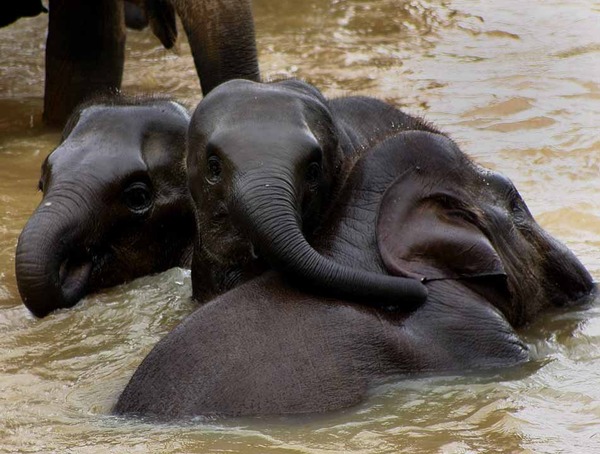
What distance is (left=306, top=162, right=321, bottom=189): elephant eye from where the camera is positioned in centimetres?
553

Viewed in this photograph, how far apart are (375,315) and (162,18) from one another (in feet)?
15.9

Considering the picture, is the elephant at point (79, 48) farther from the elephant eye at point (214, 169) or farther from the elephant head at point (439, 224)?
the elephant head at point (439, 224)

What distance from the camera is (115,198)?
22.5 feet

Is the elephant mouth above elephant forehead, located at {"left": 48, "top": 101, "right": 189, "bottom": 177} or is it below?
below

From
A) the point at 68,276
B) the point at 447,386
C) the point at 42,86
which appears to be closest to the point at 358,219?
the point at 447,386

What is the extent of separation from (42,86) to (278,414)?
756 centimetres

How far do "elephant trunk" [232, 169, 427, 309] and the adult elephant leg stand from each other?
5233mm

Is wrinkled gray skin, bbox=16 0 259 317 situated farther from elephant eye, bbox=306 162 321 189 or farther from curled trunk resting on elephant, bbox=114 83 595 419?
elephant eye, bbox=306 162 321 189

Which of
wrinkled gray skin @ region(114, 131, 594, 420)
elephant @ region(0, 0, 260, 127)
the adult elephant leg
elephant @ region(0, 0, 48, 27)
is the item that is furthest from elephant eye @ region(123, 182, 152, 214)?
elephant @ region(0, 0, 48, 27)

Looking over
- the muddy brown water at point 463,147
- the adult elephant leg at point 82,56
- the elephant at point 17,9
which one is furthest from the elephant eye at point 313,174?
the elephant at point 17,9

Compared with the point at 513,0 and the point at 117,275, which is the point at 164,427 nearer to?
the point at 117,275

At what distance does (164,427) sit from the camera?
477 cm

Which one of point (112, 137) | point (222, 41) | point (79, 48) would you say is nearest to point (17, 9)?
point (79, 48)

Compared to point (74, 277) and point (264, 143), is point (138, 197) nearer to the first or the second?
point (74, 277)
